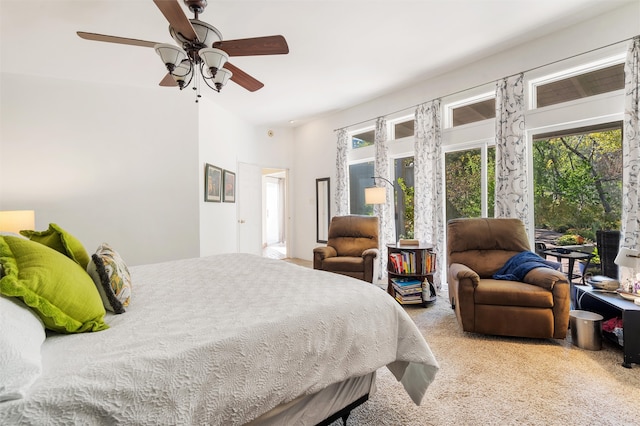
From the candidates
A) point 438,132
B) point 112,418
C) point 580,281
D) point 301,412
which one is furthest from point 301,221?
point 112,418

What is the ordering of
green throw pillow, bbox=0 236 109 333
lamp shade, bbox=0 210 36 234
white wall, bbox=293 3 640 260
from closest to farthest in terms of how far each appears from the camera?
green throw pillow, bbox=0 236 109 333, lamp shade, bbox=0 210 36 234, white wall, bbox=293 3 640 260

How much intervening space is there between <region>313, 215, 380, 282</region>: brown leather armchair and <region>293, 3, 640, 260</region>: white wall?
60.9 inches

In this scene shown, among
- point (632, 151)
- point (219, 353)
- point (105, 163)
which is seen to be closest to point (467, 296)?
point (632, 151)

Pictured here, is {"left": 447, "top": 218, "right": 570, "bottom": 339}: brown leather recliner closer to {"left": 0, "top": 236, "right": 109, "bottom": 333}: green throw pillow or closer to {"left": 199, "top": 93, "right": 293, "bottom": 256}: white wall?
{"left": 0, "top": 236, "right": 109, "bottom": 333}: green throw pillow

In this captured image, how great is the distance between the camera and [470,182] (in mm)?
4055

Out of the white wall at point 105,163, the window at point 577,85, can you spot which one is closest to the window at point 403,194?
the window at point 577,85

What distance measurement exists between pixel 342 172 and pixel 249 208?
1.99 meters

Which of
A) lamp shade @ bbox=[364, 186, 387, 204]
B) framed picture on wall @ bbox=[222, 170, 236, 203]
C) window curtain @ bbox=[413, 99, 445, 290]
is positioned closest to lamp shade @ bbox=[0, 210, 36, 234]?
framed picture on wall @ bbox=[222, 170, 236, 203]

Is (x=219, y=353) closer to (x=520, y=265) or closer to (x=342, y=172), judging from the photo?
(x=520, y=265)

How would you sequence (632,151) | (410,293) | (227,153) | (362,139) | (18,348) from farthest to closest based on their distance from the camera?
(362,139)
(227,153)
(410,293)
(632,151)
(18,348)

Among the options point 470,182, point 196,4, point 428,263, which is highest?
point 196,4

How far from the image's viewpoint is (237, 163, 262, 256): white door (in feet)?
18.9

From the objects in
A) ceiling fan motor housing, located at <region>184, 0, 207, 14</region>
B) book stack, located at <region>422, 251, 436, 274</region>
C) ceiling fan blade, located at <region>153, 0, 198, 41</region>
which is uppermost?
ceiling fan motor housing, located at <region>184, 0, 207, 14</region>

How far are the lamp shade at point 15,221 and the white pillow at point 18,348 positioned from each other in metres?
2.48
